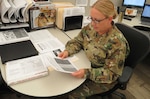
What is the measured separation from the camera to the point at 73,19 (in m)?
1.76

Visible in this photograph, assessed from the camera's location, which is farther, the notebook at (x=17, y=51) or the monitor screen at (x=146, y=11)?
the monitor screen at (x=146, y=11)

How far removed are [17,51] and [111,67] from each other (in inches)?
27.4

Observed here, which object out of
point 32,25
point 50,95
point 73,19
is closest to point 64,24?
point 73,19

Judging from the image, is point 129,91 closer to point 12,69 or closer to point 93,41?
point 93,41

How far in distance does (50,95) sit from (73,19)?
1009 millimetres

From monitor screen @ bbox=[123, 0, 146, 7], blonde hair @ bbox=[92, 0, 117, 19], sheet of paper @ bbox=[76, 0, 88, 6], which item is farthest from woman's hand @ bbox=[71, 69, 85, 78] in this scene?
monitor screen @ bbox=[123, 0, 146, 7]

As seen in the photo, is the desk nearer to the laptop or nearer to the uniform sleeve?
the uniform sleeve

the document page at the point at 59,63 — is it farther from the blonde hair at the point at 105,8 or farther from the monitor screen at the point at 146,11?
the monitor screen at the point at 146,11

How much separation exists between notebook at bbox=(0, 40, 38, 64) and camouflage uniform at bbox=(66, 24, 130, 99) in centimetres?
29

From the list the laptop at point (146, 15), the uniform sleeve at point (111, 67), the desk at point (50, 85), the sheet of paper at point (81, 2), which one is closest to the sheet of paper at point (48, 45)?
the desk at point (50, 85)

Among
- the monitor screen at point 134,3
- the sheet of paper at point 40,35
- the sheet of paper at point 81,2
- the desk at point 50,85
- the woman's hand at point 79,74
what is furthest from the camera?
the monitor screen at point 134,3

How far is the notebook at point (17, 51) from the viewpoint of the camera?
1.18 m

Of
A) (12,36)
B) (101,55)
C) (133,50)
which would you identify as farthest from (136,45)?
(12,36)

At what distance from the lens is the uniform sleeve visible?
113 cm
